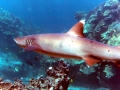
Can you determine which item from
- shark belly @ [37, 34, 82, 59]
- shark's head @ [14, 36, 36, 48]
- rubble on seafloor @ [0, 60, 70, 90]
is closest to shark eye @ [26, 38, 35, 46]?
shark's head @ [14, 36, 36, 48]

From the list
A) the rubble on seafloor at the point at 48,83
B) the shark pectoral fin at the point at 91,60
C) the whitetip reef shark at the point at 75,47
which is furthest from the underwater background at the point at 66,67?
the shark pectoral fin at the point at 91,60

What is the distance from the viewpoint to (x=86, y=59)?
331cm

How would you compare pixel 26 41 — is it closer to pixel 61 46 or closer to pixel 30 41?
pixel 30 41

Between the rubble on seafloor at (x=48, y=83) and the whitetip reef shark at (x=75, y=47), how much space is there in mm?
2264

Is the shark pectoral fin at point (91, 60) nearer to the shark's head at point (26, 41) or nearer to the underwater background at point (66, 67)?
the shark's head at point (26, 41)

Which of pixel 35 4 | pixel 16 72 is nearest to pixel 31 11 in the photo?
pixel 35 4

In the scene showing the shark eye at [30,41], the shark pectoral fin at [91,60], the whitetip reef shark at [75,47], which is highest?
the shark eye at [30,41]

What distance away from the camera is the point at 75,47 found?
129 inches

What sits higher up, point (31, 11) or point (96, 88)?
point (31, 11)

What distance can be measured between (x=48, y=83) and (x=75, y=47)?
270 centimetres

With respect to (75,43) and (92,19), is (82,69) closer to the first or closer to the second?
(92,19)

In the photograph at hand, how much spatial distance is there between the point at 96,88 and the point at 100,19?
24.9 ft

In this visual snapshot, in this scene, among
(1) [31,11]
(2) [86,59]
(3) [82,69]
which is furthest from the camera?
(1) [31,11]

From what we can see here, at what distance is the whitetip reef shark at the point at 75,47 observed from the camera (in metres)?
3.11
